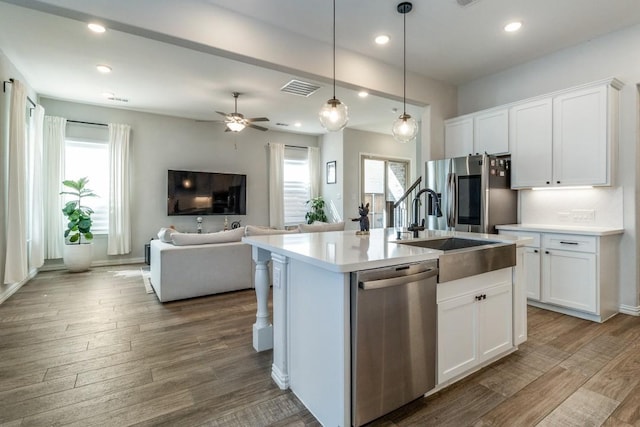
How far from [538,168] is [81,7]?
4563 mm

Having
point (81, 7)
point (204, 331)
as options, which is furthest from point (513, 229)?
point (81, 7)

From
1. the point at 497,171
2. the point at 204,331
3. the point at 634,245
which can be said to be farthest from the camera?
the point at 497,171


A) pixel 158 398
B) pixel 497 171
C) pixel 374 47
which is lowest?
pixel 158 398

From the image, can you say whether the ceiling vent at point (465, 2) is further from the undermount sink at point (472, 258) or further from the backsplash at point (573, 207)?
the backsplash at point (573, 207)

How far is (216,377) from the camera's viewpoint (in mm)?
2145

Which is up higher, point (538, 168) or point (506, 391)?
point (538, 168)

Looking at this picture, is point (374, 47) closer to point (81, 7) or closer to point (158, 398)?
point (81, 7)

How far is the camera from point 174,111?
245 inches

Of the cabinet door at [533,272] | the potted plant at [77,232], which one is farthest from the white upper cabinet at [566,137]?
the potted plant at [77,232]

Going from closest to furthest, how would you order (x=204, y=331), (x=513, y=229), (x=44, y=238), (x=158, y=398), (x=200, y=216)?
(x=158, y=398)
(x=204, y=331)
(x=513, y=229)
(x=44, y=238)
(x=200, y=216)

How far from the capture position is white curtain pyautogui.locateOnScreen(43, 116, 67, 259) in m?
5.45

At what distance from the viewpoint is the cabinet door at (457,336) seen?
1881 millimetres

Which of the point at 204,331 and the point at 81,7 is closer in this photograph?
the point at 81,7

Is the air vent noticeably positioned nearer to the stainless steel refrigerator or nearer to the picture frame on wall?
the stainless steel refrigerator
